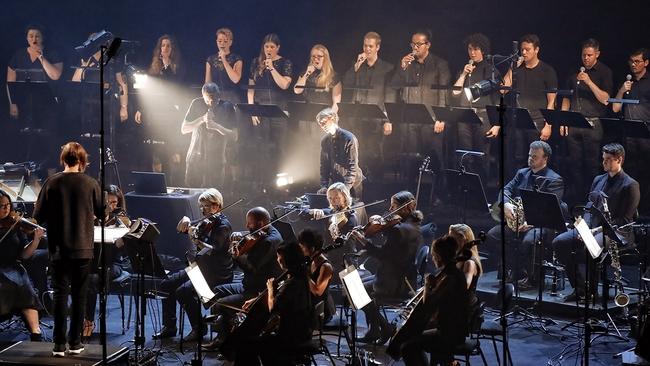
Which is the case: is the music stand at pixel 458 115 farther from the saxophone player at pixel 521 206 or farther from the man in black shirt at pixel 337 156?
the saxophone player at pixel 521 206

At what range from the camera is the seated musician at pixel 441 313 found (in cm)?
760

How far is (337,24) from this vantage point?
17156 millimetres

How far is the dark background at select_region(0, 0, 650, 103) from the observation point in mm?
15445

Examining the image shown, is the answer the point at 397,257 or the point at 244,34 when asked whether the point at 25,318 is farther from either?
the point at 244,34

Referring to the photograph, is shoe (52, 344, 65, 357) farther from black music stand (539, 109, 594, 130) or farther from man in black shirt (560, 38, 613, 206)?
man in black shirt (560, 38, 613, 206)

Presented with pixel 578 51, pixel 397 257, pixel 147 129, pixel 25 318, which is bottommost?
pixel 25 318

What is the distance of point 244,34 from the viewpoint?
1759 centimetres

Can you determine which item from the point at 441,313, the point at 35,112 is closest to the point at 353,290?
the point at 441,313

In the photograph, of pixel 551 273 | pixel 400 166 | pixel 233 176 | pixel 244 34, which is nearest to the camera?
pixel 551 273

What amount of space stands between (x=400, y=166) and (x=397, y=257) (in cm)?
516

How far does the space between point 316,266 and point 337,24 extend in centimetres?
930

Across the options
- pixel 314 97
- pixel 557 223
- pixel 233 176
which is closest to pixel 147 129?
pixel 233 176

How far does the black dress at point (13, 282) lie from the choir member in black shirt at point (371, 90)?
6.41 meters

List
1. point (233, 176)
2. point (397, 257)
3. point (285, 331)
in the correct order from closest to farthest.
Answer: point (285, 331), point (397, 257), point (233, 176)
